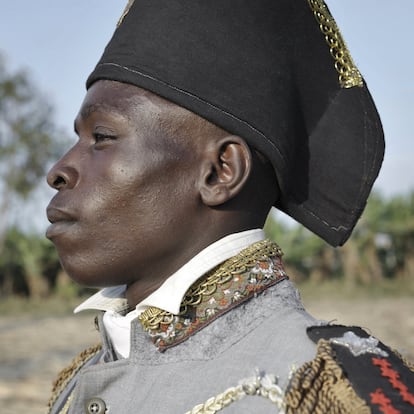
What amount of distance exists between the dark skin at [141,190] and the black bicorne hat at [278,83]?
0.06 meters

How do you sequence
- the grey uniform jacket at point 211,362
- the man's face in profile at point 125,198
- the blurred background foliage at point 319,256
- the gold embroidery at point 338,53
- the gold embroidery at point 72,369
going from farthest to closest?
1. the blurred background foliage at point 319,256
2. the gold embroidery at point 72,369
3. the gold embroidery at point 338,53
4. the man's face in profile at point 125,198
5. the grey uniform jacket at point 211,362

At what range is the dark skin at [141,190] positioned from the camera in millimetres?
2092

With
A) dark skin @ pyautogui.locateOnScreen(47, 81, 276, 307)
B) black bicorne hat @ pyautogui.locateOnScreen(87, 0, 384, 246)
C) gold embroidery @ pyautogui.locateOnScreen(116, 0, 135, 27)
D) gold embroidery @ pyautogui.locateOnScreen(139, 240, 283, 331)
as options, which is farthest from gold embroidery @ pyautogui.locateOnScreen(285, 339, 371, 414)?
gold embroidery @ pyautogui.locateOnScreen(116, 0, 135, 27)

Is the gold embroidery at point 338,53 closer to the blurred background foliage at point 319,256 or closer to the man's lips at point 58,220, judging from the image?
the man's lips at point 58,220

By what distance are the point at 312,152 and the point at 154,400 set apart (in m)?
0.89

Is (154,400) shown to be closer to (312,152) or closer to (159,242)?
(159,242)

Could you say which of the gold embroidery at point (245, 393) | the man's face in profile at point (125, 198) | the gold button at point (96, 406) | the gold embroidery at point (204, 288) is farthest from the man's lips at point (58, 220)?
the gold embroidery at point (245, 393)

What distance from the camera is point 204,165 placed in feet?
7.04

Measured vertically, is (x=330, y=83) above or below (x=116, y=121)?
above

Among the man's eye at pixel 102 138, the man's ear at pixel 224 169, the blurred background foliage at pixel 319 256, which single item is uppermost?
the man's ear at pixel 224 169

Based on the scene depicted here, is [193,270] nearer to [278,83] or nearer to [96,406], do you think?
[96,406]

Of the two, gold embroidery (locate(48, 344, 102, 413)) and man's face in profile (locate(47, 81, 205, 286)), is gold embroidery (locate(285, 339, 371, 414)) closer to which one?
man's face in profile (locate(47, 81, 205, 286))

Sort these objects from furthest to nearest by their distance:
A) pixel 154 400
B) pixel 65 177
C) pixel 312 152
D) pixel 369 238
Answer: pixel 369 238 → pixel 312 152 → pixel 65 177 → pixel 154 400

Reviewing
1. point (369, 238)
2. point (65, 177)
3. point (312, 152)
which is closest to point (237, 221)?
point (312, 152)
